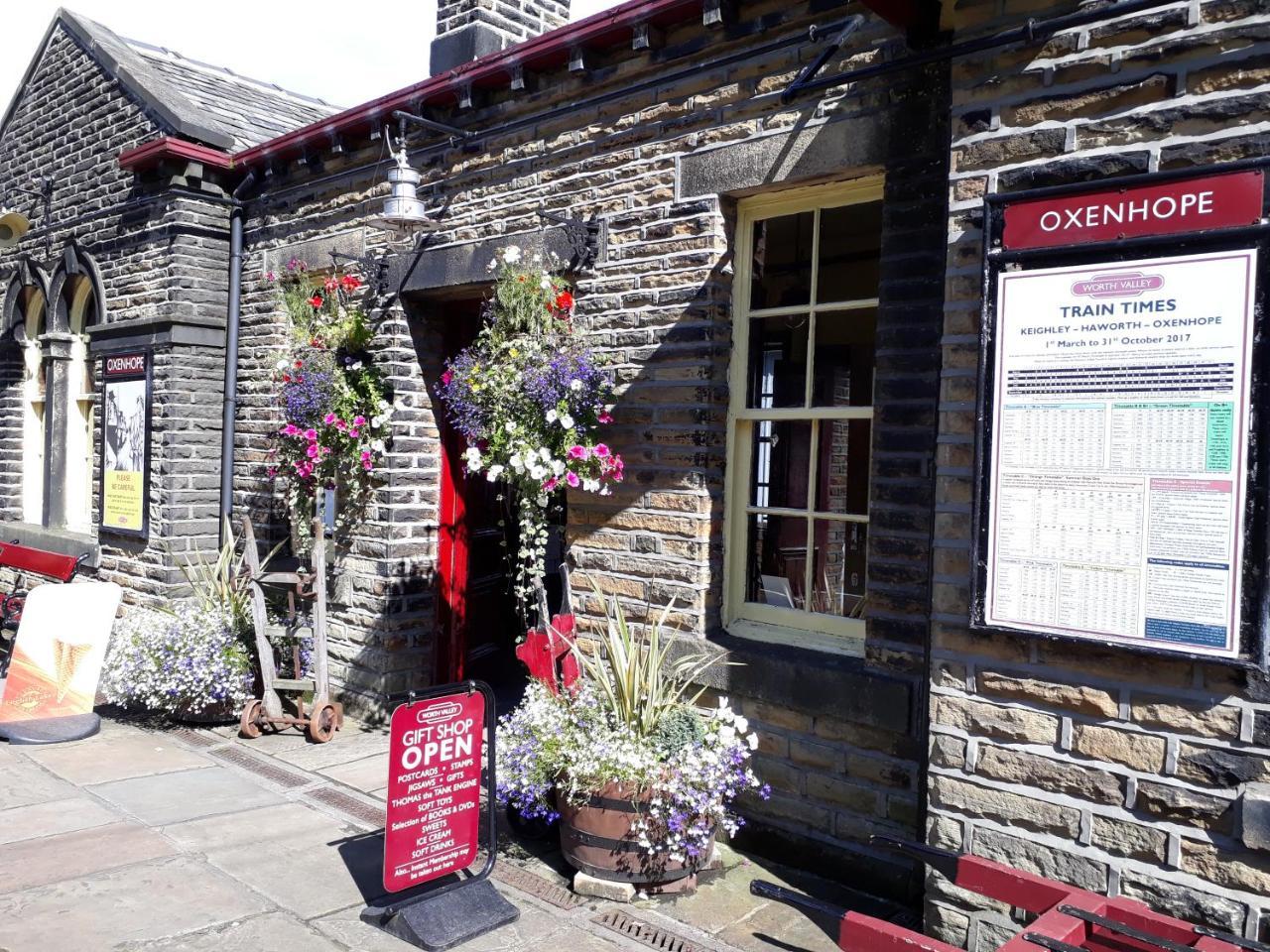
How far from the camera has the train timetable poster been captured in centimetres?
331

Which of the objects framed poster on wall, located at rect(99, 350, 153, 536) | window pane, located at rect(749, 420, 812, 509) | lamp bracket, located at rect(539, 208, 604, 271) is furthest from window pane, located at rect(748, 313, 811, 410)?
framed poster on wall, located at rect(99, 350, 153, 536)

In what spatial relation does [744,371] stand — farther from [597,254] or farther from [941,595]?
[941,595]

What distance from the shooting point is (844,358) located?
5117 millimetres

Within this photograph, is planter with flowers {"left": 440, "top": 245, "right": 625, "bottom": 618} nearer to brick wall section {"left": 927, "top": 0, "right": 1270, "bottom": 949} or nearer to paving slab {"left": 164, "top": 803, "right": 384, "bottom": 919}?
paving slab {"left": 164, "top": 803, "right": 384, "bottom": 919}

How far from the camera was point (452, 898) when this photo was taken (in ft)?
13.9

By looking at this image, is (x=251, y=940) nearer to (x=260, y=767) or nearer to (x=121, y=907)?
(x=121, y=907)

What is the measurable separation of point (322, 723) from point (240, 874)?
2.13 meters

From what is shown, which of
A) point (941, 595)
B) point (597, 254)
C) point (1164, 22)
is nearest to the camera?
point (1164, 22)

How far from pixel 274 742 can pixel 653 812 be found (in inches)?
136

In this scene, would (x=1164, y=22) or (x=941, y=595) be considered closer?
(x=1164, y=22)

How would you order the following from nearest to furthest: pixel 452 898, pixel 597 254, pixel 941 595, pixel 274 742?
pixel 941 595 < pixel 452 898 < pixel 597 254 < pixel 274 742

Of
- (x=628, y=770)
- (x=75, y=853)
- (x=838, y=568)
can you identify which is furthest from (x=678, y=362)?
(x=75, y=853)

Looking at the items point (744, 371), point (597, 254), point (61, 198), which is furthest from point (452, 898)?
point (61, 198)

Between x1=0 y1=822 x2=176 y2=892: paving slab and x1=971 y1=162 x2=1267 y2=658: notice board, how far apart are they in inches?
156
